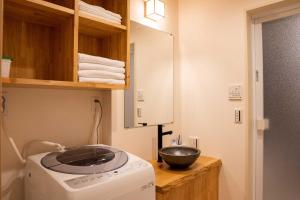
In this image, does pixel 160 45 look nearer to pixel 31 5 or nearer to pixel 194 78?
pixel 194 78

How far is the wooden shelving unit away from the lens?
3.89 ft

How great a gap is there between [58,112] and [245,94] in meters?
1.39

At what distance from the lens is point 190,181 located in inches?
63.5

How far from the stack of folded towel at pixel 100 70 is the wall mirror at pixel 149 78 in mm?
392

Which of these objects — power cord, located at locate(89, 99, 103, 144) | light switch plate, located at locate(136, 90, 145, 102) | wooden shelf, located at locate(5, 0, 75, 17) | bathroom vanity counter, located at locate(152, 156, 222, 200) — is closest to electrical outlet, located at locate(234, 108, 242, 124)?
bathroom vanity counter, located at locate(152, 156, 222, 200)

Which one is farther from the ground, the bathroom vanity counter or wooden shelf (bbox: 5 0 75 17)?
wooden shelf (bbox: 5 0 75 17)

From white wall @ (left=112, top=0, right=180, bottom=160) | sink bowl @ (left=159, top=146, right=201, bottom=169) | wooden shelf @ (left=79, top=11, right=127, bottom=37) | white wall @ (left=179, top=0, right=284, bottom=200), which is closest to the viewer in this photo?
wooden shelf @ (left=79, top=11, right=127, bottom=37)

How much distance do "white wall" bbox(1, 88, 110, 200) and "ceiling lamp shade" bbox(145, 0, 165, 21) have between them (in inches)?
32.9

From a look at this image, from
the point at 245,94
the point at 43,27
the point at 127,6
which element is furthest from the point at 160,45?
the point at 43,27

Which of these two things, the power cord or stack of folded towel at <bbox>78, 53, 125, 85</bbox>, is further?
the power cord

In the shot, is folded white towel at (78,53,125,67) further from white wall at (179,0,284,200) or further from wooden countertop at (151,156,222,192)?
white wall at (179,0,284,200)

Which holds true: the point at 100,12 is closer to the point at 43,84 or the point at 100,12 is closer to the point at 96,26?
the point at 96,26

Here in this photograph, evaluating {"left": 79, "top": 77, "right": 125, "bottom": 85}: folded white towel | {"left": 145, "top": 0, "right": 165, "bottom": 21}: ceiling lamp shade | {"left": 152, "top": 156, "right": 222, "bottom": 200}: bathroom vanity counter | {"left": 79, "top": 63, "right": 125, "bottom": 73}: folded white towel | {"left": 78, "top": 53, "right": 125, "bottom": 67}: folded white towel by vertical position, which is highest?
{"left": 145, "top": 0, "right": 165, "bottom": 21}: ceiling lamp shade

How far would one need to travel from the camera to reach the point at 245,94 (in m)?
1.80
